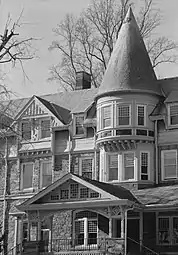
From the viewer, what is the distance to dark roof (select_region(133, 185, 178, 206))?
31000 mm

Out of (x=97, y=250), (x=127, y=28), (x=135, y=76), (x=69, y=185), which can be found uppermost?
(x=127, y=28)

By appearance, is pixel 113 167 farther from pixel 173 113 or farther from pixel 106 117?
pixel 173 113

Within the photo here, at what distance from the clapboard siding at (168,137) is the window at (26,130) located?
8993 millimetres

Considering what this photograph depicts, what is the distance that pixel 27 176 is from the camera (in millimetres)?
38656

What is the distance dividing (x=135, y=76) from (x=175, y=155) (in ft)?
16.8

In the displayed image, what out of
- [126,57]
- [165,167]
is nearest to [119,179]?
[165,167]

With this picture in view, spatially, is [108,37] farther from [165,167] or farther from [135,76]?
[165,167]

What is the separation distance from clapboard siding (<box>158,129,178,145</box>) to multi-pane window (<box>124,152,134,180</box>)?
1796mm

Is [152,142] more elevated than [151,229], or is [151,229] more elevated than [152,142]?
[152,142]

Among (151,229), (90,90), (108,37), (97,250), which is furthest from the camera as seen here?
(108,37)

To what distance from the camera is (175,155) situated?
33781 millimetres

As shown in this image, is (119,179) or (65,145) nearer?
(119,179)

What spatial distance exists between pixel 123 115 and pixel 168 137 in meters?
2.78

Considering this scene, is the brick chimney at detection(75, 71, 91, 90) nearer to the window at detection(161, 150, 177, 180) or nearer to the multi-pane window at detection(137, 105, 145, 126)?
the multi-pane window at detection(137, 105, 145, 126)
